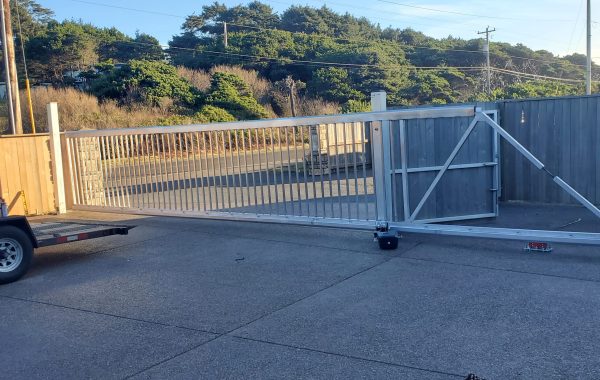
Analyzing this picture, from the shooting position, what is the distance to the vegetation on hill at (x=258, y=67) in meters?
40.6

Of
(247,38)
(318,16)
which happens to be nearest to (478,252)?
(247,38)

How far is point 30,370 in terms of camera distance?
5.46 meters

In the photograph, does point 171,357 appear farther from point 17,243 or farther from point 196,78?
point 196,78

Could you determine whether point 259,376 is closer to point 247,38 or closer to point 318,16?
point 247,38

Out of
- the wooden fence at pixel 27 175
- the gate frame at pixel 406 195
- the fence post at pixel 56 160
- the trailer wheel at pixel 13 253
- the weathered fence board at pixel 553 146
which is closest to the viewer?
the trailer wheel at pixel 13 253

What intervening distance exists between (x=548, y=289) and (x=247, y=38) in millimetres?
56105

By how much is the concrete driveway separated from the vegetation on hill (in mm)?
28133

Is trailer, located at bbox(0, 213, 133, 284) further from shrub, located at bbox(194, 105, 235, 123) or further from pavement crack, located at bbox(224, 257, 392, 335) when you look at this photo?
shrub, located at bbox(194, 105, 235, 123)

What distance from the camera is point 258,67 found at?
57.2m

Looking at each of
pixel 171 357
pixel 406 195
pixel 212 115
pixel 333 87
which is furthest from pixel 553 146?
pixel 333 87

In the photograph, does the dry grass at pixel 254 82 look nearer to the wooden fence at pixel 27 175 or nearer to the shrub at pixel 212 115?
the shrub at pixel 212 115

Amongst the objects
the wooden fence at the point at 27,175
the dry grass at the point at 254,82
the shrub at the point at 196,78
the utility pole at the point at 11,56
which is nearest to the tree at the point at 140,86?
the shrub at the point at 196,78

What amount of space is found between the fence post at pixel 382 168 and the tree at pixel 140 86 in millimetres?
32149

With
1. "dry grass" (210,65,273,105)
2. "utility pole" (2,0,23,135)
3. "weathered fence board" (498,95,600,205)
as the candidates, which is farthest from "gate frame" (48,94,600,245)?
"dry grass" (210,65,273,105)
